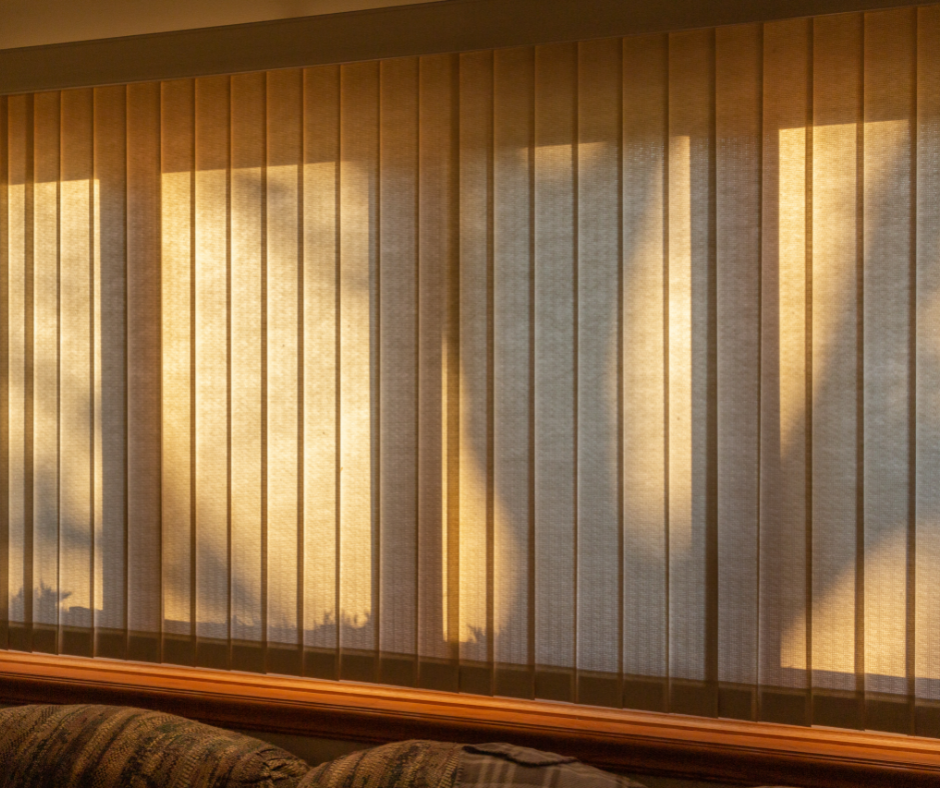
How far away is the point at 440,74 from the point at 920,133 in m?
0.94

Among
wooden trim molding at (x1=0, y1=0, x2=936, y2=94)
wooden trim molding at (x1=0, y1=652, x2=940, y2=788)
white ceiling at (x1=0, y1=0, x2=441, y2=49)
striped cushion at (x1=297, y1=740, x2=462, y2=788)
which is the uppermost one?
white ceiling at (x1=0, y1=0, x2=441, y2=49)

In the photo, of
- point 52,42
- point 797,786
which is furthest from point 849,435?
point 52,42

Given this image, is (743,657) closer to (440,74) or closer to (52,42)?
(440,74)

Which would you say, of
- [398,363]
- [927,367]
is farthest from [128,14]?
[927,367]

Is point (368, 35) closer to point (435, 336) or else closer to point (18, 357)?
point (435, 336)

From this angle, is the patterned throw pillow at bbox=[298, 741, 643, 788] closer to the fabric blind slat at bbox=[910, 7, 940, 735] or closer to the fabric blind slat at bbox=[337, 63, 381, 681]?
the fabric blind slat at bbox=[337, 63, 381, 681]

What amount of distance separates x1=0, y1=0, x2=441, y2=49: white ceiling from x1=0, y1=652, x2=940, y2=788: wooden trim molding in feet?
4.86

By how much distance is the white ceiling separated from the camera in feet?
5.54

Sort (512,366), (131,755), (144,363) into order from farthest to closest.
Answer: (144,363) → (512,366) → (131,755)

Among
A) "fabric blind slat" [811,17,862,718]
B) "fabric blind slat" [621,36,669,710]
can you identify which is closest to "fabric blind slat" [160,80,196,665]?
"fabric blind slat" [621,36,669,710]

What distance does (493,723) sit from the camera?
1544 millimetres

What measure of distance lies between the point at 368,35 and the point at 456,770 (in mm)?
1424

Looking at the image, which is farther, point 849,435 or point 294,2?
point 294,2

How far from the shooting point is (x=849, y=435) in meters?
1.42
